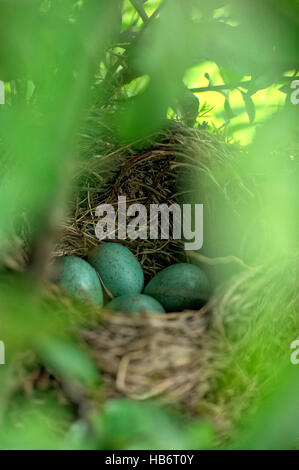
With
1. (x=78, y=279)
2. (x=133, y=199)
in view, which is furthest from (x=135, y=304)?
(x=133, y=199)

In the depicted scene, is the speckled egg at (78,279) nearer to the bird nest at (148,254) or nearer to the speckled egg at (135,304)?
the speckled egg at (135,304)

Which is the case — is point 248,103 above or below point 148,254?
above

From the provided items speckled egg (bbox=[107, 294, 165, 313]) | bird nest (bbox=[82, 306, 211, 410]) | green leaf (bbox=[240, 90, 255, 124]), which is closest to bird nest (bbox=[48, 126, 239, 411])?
bird nest (bbox=[82, 306, 211, 410])

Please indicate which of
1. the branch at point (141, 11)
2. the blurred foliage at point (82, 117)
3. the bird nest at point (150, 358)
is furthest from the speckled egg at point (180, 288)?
the blurred foliage at point (82, 117)

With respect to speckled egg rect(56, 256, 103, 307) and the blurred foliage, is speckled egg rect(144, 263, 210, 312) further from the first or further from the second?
the blurred foliage

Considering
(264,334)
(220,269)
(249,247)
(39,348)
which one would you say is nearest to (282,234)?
(39,348)

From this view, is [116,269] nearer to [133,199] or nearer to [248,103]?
[133,199]

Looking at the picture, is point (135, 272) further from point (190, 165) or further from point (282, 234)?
point (282, 234)
